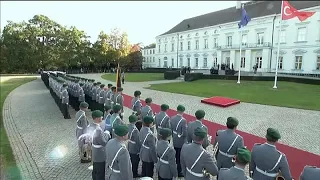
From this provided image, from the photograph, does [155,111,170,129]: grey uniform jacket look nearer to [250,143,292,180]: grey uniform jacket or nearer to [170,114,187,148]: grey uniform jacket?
[170,114,187,148]: grey uniform jacket

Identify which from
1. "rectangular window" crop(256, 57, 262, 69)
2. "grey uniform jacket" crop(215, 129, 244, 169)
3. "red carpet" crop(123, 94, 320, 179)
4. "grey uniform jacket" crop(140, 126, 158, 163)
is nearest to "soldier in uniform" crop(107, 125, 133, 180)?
"grey uniform jacket" crop(140, 126, 158, 163)

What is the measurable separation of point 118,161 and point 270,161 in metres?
2.51

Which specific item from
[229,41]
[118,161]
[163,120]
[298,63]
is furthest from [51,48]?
[118,161]

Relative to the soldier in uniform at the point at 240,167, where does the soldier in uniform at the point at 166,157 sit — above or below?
below

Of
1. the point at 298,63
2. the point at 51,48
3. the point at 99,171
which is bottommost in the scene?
the point at 99,171

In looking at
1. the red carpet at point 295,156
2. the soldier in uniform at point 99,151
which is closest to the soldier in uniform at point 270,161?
the red carpet at point 295,156

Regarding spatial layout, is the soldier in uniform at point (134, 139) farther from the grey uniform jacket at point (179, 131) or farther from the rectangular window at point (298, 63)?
the rectangular window at point (298, 63)

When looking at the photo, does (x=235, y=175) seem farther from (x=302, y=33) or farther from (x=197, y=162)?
(x=302, y=33)

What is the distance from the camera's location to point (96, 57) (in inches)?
2411

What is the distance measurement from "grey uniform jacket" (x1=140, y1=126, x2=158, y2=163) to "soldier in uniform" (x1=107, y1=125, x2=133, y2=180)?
1.25m

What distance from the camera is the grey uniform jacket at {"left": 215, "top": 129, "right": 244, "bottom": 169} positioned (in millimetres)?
4918

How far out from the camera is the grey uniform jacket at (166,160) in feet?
15.7

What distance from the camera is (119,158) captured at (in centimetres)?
419

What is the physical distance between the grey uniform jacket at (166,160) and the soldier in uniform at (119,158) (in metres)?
0.80
